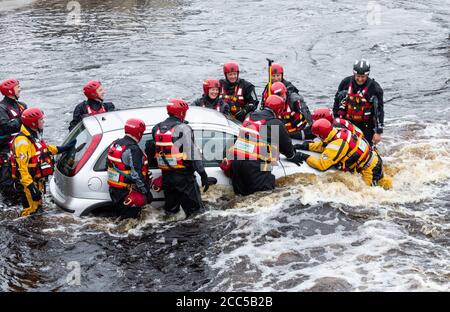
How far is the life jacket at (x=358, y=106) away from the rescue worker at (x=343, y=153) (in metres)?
1.59

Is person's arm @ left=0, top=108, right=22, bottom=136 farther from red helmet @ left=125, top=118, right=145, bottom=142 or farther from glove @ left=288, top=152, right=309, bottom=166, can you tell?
glove @ left=288, top=152, right=309, bottom=166

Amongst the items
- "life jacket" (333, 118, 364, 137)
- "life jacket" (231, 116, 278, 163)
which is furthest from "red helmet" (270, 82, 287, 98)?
"life jacket" (231, 116, 278, 163)

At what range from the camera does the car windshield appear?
786 centimetres

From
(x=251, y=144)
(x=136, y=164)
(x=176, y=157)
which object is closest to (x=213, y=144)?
(x=251, y=144)

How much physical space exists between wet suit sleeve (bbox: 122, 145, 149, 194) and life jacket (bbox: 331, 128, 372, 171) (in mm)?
2727

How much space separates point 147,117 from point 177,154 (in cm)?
89

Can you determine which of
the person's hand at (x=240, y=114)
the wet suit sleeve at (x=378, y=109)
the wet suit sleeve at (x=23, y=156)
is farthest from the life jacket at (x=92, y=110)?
the wet suit sleeve at (x=378, y=109)

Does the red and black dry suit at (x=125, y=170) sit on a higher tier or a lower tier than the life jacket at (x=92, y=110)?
lower

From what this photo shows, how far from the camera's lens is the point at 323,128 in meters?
8.58

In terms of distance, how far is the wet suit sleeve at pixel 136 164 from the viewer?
7.56 metres

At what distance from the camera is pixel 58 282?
7.10 meters

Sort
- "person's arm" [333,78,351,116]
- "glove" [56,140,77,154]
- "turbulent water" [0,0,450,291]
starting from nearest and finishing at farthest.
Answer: "turbulent water" [0,0,450,291] → "glove" [56,140,77,154] → "person's arm" [333,78,351,116]

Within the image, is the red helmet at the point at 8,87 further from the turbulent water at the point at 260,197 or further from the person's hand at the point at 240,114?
the person's hand at the point at 240,114

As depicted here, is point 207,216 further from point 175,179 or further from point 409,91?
point 409,91
